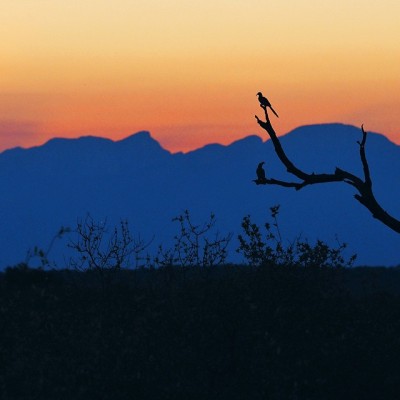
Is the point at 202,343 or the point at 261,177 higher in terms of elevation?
the point at 261,177

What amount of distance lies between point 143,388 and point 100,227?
828cm

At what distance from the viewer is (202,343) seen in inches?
623

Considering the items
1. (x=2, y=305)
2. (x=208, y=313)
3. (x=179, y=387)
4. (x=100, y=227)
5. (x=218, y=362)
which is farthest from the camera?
(x=100, y=227)

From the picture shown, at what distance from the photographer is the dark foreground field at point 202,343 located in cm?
1469

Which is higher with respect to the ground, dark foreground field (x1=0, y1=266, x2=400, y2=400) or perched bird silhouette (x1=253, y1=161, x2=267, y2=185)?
perched bird silhouette (x1=253, y1=161, x2=267, y2=185)

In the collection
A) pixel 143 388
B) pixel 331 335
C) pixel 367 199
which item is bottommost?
pixel 143 388

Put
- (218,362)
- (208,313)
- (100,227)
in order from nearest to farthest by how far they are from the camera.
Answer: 1. (218,362)
2. (208,313)
3. (100,227)

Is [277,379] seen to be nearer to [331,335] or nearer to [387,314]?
[331,335]

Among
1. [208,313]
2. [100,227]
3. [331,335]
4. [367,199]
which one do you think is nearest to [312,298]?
[331,335]

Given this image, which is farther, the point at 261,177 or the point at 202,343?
the point at 202,343

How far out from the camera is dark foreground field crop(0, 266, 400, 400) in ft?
48.2

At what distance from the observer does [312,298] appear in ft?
60.7

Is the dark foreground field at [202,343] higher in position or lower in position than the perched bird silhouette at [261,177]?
lower

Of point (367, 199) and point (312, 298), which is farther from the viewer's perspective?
point (312, 298)
